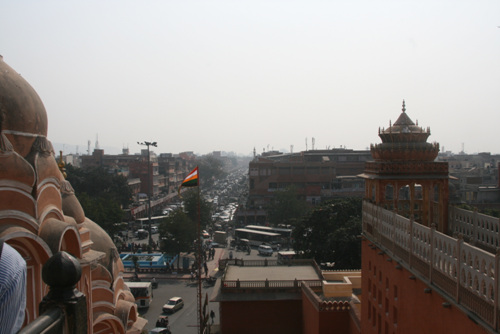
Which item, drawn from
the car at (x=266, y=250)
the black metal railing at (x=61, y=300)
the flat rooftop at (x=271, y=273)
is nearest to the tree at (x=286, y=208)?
the car at (x=266, y=250)

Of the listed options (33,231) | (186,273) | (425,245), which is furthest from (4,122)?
(186,273)

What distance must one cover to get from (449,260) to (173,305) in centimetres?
1929

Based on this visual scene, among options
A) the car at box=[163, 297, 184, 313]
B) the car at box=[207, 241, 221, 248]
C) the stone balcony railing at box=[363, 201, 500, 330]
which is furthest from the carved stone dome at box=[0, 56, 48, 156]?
the car at box=[207, 241, 221, 248]

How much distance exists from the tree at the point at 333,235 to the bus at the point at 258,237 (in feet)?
37.1

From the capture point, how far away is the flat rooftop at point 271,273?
1944 cm

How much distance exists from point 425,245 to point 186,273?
1013 inches

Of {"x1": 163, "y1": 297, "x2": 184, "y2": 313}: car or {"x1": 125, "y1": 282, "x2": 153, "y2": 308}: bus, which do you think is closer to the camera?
{"x1": 163, "y1": 297, "x2": 184, "y2": 313}: car

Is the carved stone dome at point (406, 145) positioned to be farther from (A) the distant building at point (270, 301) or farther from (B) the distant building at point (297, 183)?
(B) the distant building at point (297, 183)

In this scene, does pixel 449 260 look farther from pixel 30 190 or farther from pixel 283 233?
pixel 283 233

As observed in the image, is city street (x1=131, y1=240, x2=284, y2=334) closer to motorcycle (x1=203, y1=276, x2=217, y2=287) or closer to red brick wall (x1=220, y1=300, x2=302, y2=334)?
motorcycle (x1=203, y1=276, x2=217, y2=287)

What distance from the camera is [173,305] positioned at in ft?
78.6

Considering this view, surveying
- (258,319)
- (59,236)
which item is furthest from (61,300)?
(258,319)

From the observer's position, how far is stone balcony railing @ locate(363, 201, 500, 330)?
580cm

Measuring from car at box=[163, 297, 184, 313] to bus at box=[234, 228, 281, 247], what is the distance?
17.6m
